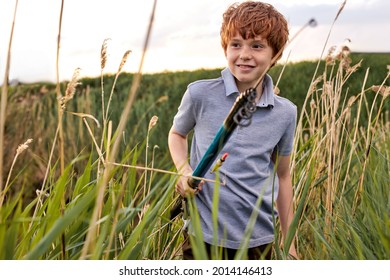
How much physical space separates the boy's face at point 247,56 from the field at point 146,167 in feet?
0.76

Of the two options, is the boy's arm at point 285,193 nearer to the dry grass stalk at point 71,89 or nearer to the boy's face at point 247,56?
the boy's face at point 247,56

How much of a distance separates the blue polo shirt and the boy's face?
60 mm

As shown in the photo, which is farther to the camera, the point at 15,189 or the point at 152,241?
the point at 15,189

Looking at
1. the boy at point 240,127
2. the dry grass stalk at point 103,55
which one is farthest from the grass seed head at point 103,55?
the boy at point 240,127

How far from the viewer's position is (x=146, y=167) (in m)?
1.16

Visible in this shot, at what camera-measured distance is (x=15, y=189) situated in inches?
210

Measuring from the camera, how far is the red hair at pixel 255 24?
1.65 m

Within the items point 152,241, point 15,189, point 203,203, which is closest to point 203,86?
point 203,203

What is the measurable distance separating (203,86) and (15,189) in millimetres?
3976

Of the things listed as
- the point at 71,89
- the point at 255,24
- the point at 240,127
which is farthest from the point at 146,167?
the point at 255,24

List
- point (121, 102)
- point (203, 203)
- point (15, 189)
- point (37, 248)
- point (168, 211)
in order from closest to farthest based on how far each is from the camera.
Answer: point (37, 248) < point (203, 203) < point (168, 211) < point (15, 189) < point (121, 102)

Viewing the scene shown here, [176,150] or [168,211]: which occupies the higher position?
[176,150]

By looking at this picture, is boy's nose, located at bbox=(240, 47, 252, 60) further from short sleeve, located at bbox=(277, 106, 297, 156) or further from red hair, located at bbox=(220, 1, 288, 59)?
short sleeve, located at bbox=(277, 106, 297, 156)
